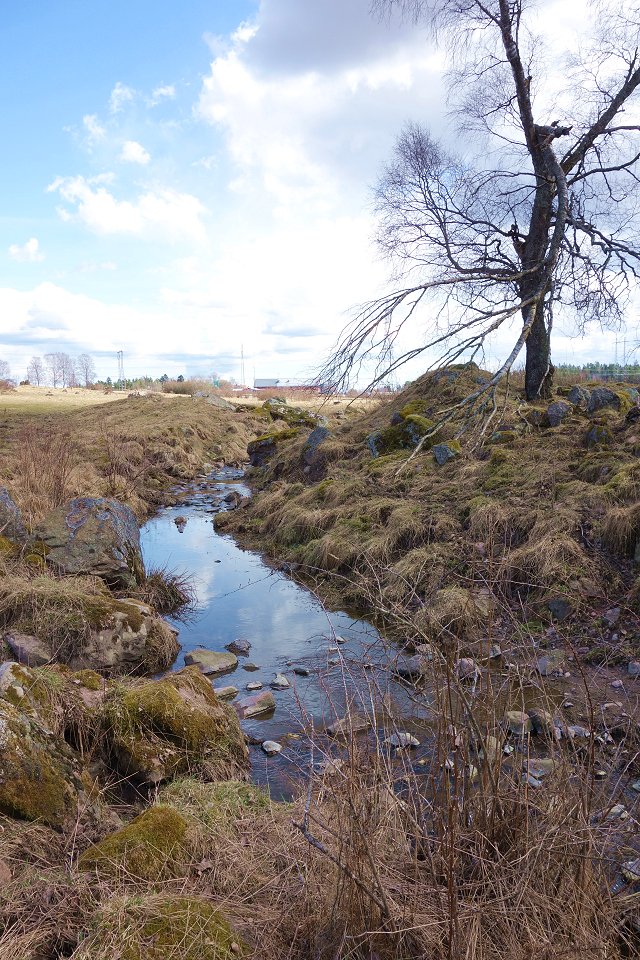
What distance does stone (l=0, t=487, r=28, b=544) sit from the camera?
786cm

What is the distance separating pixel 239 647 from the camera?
6.88m

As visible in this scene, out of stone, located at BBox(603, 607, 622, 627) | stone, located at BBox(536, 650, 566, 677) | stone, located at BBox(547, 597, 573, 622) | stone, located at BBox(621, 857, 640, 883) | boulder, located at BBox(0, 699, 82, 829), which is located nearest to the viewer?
stone, located at BBox(621, 857, 640, 883)

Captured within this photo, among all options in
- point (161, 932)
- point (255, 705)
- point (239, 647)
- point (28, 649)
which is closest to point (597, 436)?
point (239, 647)

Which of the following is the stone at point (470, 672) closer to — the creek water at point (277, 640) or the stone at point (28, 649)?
the creek water at point (277, 640)

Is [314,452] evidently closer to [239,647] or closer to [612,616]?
[239,647]

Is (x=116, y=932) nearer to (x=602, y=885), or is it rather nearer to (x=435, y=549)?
(x=602, y=885)

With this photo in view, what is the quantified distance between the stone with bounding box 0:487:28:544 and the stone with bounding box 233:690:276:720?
388cm

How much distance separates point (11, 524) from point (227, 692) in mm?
3952

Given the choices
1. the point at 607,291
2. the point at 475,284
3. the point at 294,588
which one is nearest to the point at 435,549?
the point at 294,588

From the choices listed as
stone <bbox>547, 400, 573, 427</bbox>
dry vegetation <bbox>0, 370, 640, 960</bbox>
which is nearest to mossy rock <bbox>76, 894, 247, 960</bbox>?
dry vegetation <bbox>0, 370, 640, 960</bbox>

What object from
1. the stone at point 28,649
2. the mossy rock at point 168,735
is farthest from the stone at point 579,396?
the stone at point 28,649

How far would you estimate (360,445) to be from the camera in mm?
14164

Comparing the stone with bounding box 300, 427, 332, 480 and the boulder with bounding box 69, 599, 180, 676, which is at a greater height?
the stone with bounding box 300, 427, 332, 480

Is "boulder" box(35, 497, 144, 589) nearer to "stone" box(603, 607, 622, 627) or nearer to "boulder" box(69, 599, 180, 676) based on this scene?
"boulder" box(69, 599, 180, 676)
